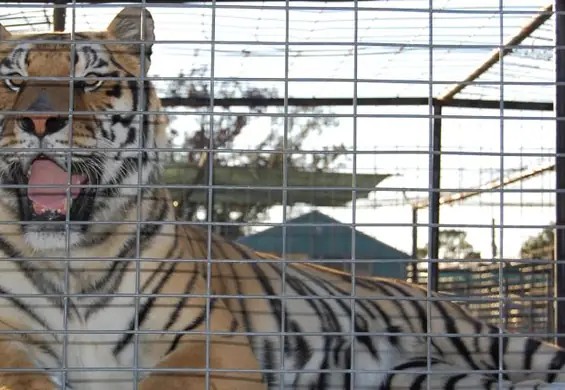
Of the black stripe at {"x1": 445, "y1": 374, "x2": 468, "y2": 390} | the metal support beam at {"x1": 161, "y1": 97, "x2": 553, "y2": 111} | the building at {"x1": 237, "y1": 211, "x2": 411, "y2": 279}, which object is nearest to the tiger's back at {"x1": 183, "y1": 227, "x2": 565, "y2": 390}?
the black stripe at {"x1": 445, "y1": 374, "x2": 468, "y2": 390}

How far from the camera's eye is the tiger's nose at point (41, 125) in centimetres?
157

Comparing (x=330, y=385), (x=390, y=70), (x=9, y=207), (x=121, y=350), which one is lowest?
(x=330, y=385)

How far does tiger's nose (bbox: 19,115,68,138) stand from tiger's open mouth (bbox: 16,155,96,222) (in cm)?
8

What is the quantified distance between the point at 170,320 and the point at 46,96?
1.79ft

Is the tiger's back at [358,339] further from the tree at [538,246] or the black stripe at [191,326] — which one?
the tree at [538,246]

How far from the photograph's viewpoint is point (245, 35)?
289 cm

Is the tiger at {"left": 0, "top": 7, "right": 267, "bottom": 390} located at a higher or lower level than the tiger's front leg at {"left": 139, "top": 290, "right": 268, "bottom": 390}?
higher

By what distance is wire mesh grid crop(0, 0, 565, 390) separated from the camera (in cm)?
126

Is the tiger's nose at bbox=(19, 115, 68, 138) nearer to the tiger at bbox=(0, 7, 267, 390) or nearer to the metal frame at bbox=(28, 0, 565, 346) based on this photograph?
the tiger at bbox=(0, 7, 267, 390)

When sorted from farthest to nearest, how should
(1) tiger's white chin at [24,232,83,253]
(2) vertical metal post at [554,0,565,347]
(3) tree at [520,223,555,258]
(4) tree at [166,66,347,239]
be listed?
(3) tree at [520,223,555,258], (4) tree at [166,66,347,239], (2) vertical metal post at [554,0,565,347], (1) tiger's white chin at [24,232,83,253]

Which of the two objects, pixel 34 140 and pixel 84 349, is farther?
pixel 84 349

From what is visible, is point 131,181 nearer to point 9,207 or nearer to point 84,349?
point 9,207

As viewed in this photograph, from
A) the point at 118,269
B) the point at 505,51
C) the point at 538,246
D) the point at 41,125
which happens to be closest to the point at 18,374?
the point at 118,269

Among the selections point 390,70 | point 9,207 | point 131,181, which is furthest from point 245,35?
point 9,207
